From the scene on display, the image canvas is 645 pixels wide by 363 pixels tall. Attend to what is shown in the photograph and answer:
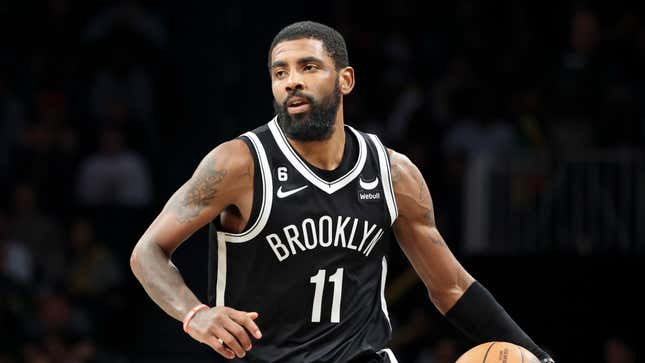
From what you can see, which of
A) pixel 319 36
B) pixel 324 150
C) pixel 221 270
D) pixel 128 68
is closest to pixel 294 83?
pixel 319 36

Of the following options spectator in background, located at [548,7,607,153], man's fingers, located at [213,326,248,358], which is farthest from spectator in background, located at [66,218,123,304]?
man's fingers, located at [213,326,248,358]

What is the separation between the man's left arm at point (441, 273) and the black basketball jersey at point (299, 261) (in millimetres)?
264

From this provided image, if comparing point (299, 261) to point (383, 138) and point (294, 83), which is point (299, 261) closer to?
point (294, 83)

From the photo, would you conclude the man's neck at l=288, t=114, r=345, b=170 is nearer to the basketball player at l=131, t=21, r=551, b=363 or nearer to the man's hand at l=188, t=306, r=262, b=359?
the basketball player at l=131, t=21, r=551, b=363

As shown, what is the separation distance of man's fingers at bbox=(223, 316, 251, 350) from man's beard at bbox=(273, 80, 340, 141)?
3.39 ft

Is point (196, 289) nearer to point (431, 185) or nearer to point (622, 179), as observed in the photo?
point (431, 185)

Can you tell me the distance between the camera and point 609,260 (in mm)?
10359

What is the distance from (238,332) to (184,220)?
67 cm

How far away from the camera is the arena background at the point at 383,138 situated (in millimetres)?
10625

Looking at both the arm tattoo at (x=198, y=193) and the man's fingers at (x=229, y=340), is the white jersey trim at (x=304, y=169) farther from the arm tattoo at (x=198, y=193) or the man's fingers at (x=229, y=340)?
the man's fingers at (x=229, y=340)

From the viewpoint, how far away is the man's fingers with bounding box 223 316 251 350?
463 cm

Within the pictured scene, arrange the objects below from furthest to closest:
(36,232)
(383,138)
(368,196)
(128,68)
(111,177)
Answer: (128,68) → (111,177) → (383,138) → (36,232) → (368,196)

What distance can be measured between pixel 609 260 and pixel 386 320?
5.24 meters

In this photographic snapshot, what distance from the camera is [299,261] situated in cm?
526
